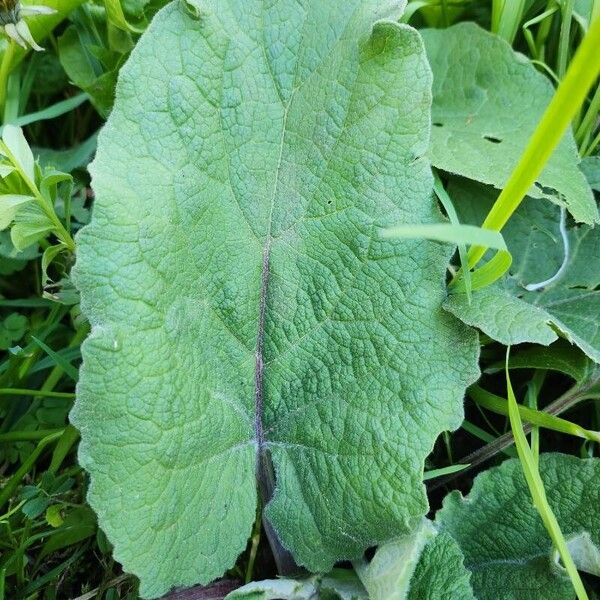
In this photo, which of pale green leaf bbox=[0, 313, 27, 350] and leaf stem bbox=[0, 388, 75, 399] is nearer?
leaf stem bbox=[0, 388, 75, 399]

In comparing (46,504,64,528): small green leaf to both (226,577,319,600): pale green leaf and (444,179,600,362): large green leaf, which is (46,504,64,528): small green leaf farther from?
(444,179,600,362): large green leaf

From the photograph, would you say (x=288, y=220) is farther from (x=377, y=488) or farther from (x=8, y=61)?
(x=8, y=61)

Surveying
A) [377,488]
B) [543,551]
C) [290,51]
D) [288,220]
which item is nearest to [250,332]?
[288,220]

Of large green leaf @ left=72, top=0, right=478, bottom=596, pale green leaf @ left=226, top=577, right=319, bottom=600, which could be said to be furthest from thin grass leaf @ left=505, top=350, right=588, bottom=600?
pale green leaf @ left=226, top=577, right=319, bottom=600

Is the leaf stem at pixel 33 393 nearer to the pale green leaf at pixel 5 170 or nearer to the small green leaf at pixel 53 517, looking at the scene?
the small green leaf at pixel 53 517

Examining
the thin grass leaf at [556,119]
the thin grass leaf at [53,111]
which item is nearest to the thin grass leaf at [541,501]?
the thin grass leaf at [556,119]

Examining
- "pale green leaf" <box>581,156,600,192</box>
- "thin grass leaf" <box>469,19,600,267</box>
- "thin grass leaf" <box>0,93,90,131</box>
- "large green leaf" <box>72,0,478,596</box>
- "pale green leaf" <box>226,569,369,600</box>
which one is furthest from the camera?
"thin grass leaf" <box>0,93,90,131</box>

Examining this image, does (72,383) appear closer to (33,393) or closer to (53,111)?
(33,393)
